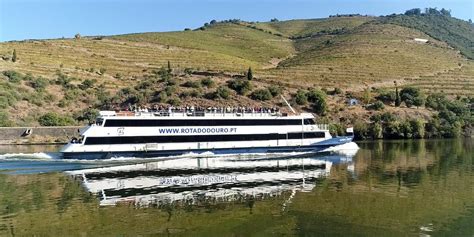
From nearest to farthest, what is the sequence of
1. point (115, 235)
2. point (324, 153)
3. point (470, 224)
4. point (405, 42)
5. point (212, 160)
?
point (115, 235) < point (470, 224) < point (212, 160) < point (324, 153) < point (405, 42)

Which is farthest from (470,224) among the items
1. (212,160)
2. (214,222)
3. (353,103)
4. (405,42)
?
(405,42)

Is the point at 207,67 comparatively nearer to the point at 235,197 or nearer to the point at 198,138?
the point at 198,138

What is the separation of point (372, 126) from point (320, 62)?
157 ft

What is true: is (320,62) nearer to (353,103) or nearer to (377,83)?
(377,83)

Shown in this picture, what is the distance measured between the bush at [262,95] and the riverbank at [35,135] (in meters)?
29.6

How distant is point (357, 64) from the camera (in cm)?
12012

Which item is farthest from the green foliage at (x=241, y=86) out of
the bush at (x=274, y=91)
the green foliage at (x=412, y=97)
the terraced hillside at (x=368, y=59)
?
the green foliage at (x=412, y=97)

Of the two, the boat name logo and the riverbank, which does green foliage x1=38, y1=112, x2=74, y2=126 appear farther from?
the boat name logo

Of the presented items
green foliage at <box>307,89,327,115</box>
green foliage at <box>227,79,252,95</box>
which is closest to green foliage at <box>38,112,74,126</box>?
green foliage at <box>227,79,252,95</box>

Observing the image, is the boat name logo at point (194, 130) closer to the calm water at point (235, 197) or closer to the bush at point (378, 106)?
the calm water at point (235, 197)

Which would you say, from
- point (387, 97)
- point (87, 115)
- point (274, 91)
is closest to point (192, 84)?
point (274, 91)

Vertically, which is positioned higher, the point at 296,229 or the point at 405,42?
the point at 405,42

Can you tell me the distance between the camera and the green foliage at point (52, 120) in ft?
254

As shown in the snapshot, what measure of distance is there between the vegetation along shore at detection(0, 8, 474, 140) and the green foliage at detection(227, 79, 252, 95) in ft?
0.58
